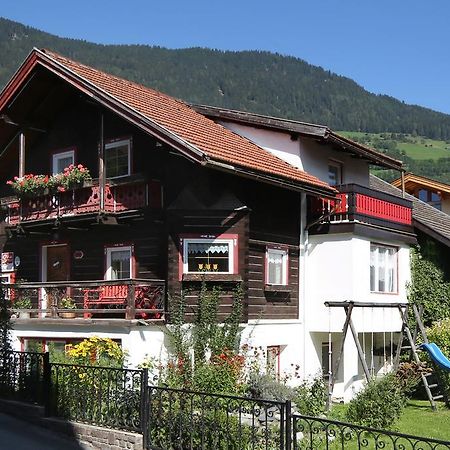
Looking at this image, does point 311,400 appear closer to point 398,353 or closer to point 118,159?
point 398,353

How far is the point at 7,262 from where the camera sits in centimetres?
2197

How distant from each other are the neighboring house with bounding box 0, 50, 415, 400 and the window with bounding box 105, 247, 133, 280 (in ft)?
0.12

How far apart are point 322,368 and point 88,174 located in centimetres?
782

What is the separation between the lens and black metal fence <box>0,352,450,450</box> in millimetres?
10523

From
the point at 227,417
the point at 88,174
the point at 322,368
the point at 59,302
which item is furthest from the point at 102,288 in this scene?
the point at 227,417

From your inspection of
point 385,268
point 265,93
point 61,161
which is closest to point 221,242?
point 385,268

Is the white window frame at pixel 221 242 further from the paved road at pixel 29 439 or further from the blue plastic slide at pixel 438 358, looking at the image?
the paved road at pixel 29 439

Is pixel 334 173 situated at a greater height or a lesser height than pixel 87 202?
greater

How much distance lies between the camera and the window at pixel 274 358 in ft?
56.8

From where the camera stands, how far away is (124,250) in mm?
18953

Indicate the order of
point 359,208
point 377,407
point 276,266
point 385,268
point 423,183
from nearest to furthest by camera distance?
point 377,407 < point 276,266 < point 359,208 < point 385,268 < point 423,183

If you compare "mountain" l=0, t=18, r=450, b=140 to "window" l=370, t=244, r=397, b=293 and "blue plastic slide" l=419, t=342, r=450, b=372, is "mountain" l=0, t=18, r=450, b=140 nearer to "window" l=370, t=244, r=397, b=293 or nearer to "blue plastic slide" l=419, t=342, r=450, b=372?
"window" l=370, t=244, r=397, b=293

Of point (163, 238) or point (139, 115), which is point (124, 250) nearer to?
point (163, 238)

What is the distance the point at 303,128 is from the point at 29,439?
34.1 feet
